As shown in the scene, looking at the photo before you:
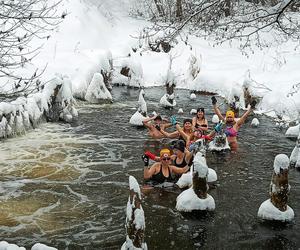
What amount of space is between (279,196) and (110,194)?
3.51 m

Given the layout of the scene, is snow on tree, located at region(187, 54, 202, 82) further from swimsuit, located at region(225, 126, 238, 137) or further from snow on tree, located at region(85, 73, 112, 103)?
swimsuit, located at region(225, 126, 238, 137)

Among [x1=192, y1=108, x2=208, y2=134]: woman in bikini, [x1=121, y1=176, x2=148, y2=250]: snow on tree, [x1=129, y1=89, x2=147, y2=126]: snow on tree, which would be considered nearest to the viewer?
[x1=121, y1=176, x2=148, y2=250]: snow on tree

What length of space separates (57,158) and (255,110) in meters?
9.02

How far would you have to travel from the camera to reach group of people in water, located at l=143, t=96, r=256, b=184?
9.66m

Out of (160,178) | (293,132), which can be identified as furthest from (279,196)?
(293,132)

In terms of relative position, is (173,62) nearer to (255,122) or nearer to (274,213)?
(255,122)

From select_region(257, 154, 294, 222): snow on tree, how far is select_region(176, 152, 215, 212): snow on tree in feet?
3.28

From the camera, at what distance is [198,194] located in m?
8.05

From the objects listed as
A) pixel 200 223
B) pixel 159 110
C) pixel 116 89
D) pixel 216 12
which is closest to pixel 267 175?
pixel 200 223

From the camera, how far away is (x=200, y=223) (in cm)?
776

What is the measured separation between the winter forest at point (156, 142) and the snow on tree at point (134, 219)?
0.02 m

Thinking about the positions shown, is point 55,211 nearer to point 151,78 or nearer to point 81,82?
point 81,82

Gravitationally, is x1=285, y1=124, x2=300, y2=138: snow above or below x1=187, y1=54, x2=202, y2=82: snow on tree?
below

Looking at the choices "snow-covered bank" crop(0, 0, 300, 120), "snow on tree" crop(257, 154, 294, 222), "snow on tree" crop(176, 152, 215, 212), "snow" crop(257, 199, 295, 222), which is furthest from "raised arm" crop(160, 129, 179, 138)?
"snow" crop(257, 199, 295, 222)
